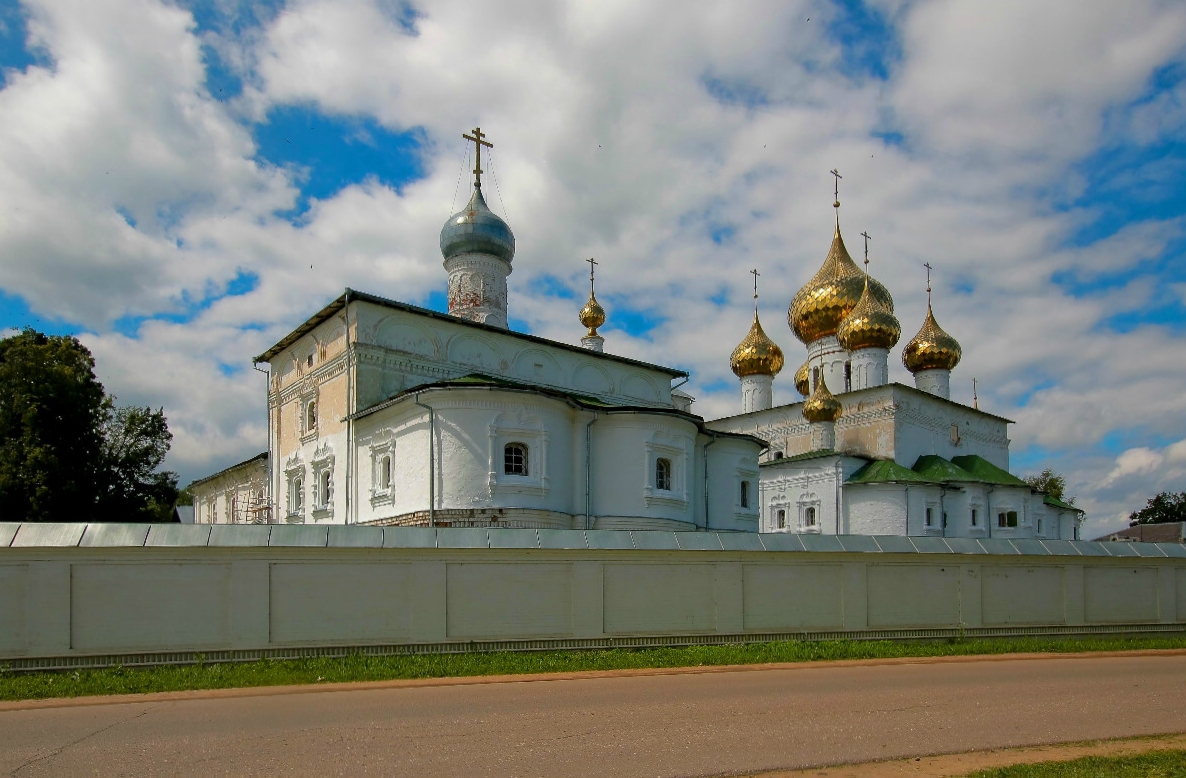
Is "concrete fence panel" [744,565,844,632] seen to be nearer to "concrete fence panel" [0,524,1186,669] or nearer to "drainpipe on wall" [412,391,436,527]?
"concrete fence panel" [0,524,1186,669]

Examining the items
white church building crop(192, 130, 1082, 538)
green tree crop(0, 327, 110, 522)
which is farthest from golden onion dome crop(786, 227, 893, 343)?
green tree crop(0, 327, 110, 522)

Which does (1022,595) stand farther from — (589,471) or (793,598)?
(589,471)

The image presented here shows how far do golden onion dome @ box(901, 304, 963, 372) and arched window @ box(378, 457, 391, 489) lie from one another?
25.1 metres

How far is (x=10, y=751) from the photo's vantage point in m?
6.94

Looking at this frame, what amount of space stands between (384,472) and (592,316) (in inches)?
659

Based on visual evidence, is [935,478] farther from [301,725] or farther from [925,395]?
[301,725]

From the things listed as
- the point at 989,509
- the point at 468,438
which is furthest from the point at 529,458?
the point at 989,509

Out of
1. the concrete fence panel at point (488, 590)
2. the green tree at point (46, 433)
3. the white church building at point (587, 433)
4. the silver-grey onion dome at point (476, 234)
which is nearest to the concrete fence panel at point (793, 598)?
the concrete fence panel at point (488, 590)

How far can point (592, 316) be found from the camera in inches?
1462

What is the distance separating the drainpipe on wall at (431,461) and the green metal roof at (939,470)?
64.6ft

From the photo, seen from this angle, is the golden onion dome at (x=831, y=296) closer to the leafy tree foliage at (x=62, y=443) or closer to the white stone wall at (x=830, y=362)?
the white stone wall at (x=830, y=362)

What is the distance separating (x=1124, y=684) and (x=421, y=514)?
1372 cm

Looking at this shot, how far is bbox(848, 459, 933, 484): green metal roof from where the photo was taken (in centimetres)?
3228

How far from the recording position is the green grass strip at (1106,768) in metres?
6.21
